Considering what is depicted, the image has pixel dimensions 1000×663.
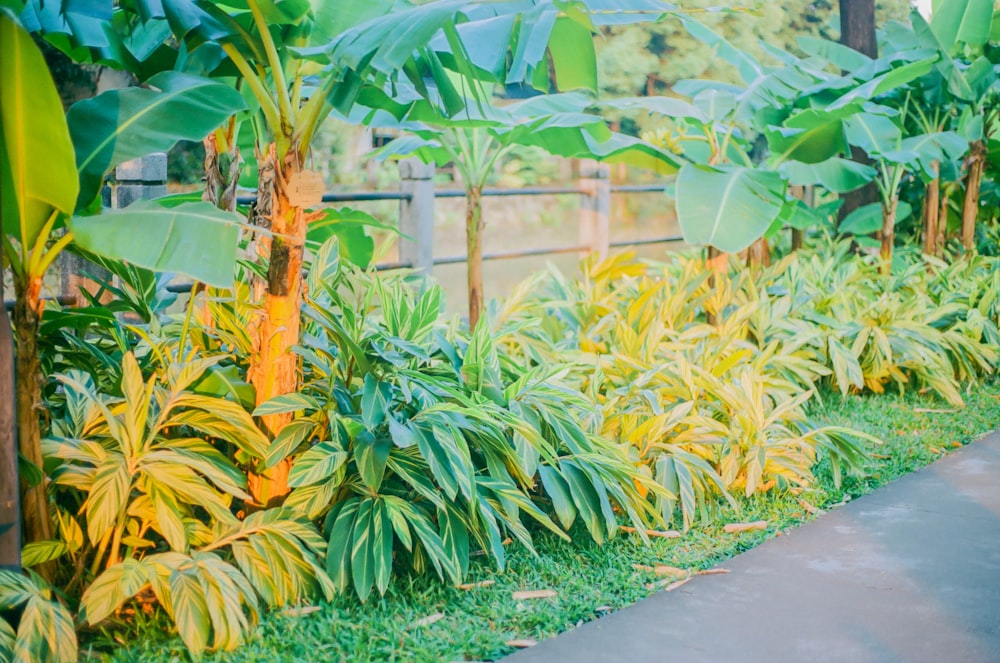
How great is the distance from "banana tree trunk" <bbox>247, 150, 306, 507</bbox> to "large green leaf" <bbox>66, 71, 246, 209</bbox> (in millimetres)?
324

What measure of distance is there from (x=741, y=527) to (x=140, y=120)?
9.12ft

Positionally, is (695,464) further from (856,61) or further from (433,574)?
(856,61)

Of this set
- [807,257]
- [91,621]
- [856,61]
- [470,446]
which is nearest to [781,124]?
[856,61]

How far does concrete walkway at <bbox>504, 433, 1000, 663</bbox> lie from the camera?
303 cm

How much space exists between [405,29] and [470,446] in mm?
1624

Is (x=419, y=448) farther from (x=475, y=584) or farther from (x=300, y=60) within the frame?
(x=300, y=60)

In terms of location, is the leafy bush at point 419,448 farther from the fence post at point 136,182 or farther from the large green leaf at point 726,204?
the large green leaf at point 726,204

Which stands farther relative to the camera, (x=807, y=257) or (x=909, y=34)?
(x=807, y=257)

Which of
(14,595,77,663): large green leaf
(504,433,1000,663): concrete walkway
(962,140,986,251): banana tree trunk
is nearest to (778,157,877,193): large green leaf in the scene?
(962,140,986,251): banana tree trunk

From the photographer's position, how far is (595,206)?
1022 centimetres

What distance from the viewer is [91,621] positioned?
2.89m

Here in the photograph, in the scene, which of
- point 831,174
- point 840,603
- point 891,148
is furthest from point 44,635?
point 891,148

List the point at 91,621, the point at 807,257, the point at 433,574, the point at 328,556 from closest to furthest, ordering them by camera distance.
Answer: the point at 91,621
the point at 328,556
the point at 433,574
the point at 807,257

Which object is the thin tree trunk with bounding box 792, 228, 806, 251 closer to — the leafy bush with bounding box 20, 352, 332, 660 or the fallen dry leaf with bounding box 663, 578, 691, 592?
the fallen dry leaf with bounding box 663, 578, 691, 592
